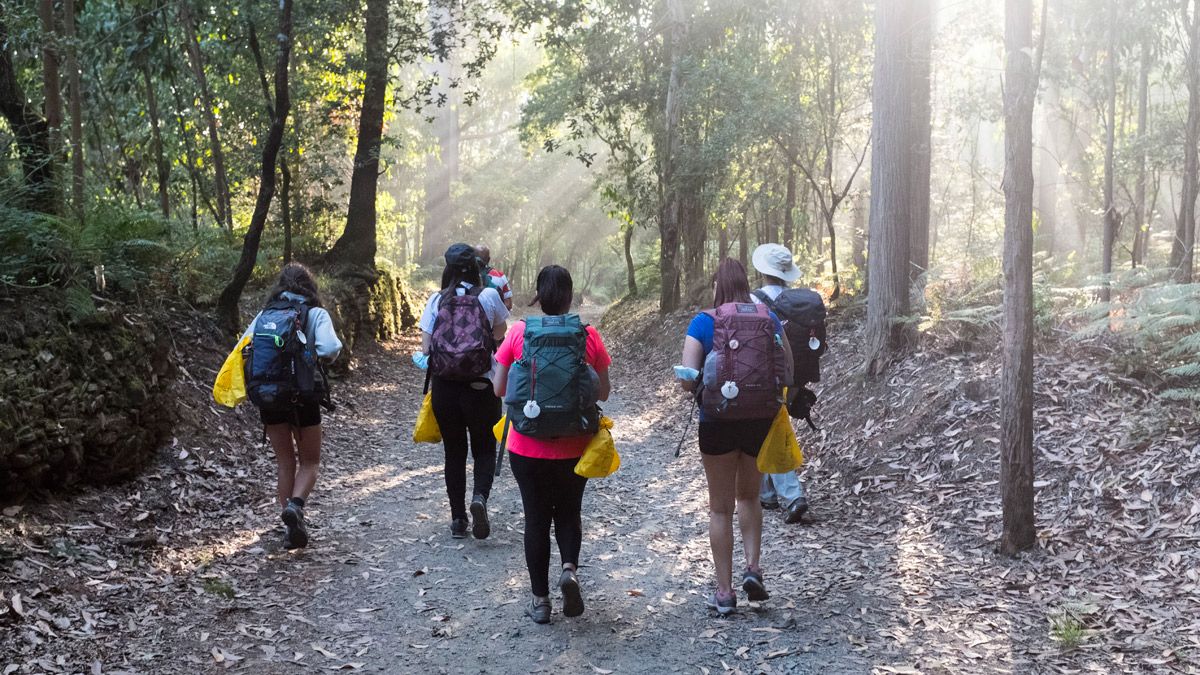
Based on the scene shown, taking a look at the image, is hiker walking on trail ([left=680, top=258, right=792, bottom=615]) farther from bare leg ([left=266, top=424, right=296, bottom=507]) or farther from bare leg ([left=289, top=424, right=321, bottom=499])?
bare leg ([left=266, top=424, right=296, bottom=507])

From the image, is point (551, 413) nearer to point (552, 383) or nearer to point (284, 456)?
point (552, 383)

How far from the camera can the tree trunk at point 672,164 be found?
17.9m

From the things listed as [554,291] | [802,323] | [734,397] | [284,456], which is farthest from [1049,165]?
[284,456]

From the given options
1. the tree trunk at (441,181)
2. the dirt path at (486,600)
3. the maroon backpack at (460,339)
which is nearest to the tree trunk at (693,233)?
the dirt path at (486,600)

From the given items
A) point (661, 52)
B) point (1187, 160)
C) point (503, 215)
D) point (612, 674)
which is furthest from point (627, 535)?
point (503, 215)

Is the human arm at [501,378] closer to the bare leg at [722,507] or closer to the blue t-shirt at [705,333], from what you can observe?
the blue t-shirt at [705,333]

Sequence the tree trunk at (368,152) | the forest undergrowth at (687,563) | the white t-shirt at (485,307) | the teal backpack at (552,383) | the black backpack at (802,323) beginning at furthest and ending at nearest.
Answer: the tree trunk at (368,152)
the black backpack at (802,323)
the white t-shirt at (485,307)
the teal backpack at (552,383)
the forest undergrowth at (687,563)

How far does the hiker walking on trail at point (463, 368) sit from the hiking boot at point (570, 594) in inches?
66.7

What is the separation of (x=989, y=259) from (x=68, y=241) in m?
9.43

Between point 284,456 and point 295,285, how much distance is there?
3.99 feet

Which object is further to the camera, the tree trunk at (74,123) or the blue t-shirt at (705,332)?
the tree trunk at (74,123)

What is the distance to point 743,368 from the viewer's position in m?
4.75

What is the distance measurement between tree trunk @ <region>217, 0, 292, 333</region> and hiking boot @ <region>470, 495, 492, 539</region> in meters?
5.02

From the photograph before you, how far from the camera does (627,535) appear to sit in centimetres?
686
